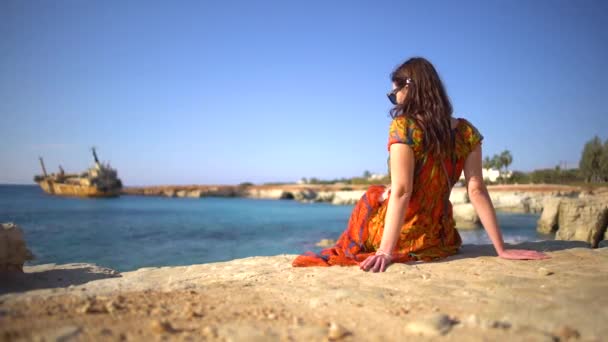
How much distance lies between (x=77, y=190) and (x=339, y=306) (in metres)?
55.1

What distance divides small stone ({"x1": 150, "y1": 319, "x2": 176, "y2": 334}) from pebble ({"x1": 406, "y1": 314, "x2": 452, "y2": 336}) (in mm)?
1057

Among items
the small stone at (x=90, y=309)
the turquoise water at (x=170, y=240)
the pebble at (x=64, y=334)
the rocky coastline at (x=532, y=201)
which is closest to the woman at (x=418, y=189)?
the small stone at (x=90, y=309)

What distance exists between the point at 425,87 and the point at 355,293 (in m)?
1.77

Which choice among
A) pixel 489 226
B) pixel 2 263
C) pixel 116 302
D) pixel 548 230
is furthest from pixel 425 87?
pixel 548 230

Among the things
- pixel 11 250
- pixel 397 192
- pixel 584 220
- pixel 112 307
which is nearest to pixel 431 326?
pixel 397 192

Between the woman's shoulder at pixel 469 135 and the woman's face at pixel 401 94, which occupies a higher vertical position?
the woman's face at pixel 401 94

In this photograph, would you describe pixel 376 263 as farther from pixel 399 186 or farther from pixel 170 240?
pixel 170 240

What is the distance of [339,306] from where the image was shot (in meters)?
1.92

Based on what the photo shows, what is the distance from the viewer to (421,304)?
1940 millimetres

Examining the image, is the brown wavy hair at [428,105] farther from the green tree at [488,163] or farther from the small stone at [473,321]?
the green tree at [488,163]

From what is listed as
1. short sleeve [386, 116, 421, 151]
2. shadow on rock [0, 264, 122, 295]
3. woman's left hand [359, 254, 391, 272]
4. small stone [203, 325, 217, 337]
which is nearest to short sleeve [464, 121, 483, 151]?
short sleeve [386, 116, 421, 151]

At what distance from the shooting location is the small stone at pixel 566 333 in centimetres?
145

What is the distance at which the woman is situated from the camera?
2.78 m

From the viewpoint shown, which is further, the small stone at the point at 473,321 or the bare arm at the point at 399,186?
the bare arm at the point at 399,186
